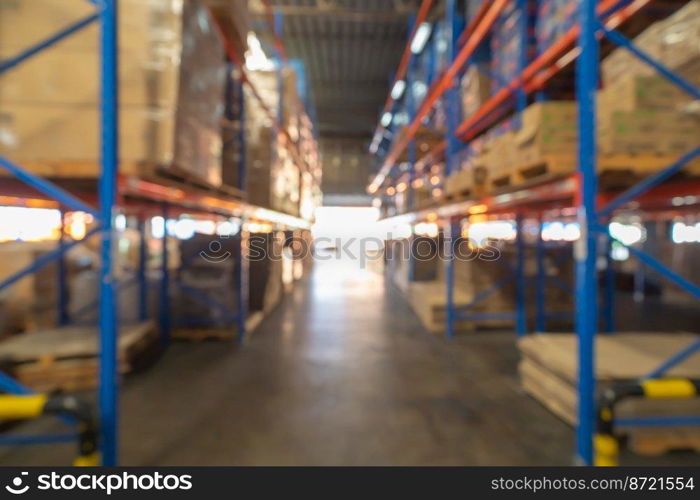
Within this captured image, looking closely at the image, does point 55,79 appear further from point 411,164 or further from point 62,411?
point 411,164

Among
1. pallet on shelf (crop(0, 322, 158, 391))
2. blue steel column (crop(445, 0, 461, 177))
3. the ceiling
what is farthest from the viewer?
the ceiling

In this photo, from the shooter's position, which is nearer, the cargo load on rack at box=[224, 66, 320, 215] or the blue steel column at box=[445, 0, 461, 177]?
the blue steel column at box=[445, 0, 461, 177]

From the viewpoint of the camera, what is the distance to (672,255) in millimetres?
9406

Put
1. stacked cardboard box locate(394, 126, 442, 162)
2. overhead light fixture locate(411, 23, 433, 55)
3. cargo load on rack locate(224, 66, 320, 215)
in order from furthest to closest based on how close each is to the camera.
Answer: overhead light fixture locate(411, 23, 433, 55), stacked cardboard box locate(394, 126, 442, 162), cargo load on rack locate(224, 66, 320, 215)

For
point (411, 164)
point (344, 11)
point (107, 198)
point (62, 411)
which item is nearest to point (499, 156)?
point (107, 198)

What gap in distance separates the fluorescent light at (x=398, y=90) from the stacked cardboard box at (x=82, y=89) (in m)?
9.58

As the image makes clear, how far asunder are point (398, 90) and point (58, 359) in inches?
430

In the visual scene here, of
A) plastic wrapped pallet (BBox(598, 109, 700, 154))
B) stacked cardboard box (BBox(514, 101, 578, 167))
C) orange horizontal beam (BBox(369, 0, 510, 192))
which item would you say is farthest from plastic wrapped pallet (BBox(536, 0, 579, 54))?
plastic wrapped pallet (BBox(598, 109, 700, 154))

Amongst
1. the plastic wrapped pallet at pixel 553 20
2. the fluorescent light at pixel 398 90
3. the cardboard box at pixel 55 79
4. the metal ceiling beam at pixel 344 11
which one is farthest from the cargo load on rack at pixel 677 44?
the fluorescent light at pixel 398 90

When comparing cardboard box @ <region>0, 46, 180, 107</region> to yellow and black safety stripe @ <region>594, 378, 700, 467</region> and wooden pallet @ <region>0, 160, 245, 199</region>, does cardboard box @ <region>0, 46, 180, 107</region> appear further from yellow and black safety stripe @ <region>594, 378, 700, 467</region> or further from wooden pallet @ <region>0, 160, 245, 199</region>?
yellow and black safety stripe @ <region>594, 378, 700, 467</region>

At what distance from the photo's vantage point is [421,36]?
8.64m

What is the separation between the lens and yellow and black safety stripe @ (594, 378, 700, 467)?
6.86 ft

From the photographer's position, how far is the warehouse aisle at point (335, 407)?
8.41ft

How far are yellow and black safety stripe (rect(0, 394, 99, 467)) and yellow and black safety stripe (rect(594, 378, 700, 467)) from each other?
2759mm
